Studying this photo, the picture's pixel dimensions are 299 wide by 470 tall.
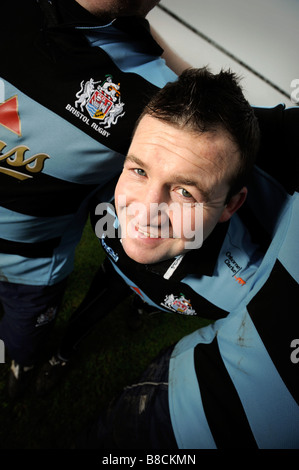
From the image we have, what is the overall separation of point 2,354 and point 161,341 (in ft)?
2.95

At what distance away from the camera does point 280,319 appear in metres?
0.68

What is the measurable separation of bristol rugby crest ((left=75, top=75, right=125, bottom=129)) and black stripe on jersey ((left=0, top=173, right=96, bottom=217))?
0.72ft

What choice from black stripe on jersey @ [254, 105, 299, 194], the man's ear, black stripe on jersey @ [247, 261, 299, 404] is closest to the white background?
black stripe on jersey @ [254, 105, 299, 194]

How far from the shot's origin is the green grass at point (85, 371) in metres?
1.40

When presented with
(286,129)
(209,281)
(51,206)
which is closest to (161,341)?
(209,281)

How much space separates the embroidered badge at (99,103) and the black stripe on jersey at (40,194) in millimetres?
201

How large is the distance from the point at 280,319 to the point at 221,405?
25 cm

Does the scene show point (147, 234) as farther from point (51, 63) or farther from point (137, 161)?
point (51, 63)

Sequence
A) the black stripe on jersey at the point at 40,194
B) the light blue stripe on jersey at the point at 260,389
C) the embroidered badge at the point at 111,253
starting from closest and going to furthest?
the light blue stripe on jersey at the point at 260,389 → the black stripe on jersey at the point at 40,194 → the embroidered badge at the point at 111,253

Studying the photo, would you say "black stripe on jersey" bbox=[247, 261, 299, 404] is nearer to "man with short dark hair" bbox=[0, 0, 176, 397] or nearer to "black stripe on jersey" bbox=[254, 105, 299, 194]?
"black stripe on jersey" bbox=[254, 105, 299, 194]

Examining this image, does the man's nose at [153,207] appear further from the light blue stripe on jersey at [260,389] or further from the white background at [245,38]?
the white background at [245,38]

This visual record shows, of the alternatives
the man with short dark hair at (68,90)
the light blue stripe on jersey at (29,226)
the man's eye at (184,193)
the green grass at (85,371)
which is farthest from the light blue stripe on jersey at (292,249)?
the green grass at (85,371)

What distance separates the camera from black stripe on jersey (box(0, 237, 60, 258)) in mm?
1057
